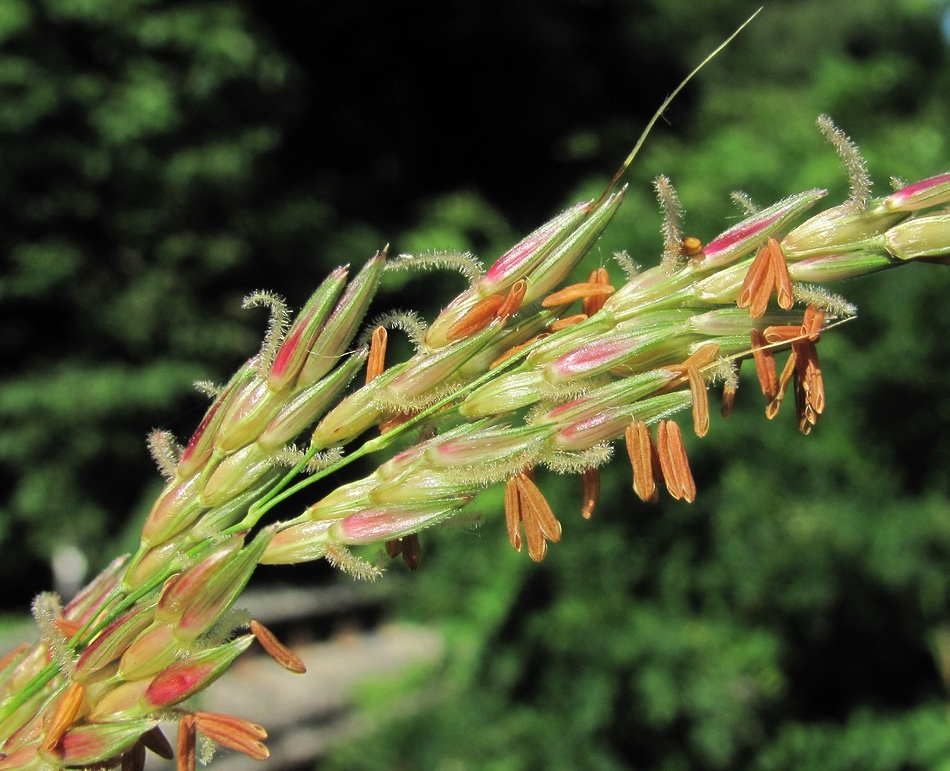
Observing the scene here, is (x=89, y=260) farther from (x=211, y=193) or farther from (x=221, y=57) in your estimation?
(x=221, y=57)

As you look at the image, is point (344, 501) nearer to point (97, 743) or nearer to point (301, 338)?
point (301, 338)

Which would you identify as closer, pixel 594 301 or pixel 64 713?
pixel 64 713

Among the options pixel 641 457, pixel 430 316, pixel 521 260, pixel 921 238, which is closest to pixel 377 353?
pixel 521 260

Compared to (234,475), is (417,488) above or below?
below

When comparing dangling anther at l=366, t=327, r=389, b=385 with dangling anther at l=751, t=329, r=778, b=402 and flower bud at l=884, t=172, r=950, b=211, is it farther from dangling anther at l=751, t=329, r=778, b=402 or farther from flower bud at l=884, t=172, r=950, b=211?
flower bud at l=884, t=172, r=950, b=211

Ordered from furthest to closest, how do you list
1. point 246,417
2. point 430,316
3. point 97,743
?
1. point 430,316
2. point 246,417
3. point 97,743

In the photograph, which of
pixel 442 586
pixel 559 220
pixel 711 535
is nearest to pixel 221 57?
pixel 442 586

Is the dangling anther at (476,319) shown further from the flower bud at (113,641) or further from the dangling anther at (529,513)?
Answer: the flower bud at (113,641)
